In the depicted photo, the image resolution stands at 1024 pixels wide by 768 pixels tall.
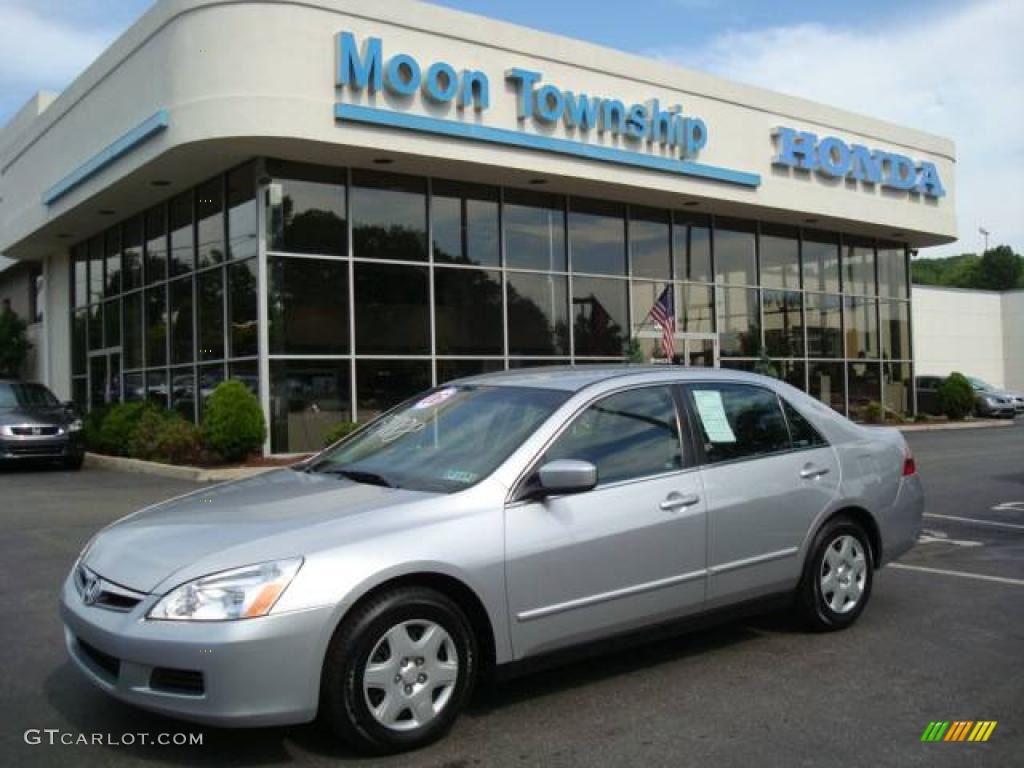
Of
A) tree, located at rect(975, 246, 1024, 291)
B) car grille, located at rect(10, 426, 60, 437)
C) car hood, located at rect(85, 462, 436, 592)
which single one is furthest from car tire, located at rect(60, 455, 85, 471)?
tree, located at rect(975, 246, 1024, 291)

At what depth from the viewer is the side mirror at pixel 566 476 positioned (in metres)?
4.27

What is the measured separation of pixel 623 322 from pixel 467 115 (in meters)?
6.27

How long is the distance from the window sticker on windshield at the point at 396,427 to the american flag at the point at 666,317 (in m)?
14.1

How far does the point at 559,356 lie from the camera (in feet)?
65.1

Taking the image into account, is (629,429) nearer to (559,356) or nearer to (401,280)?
(401,280)

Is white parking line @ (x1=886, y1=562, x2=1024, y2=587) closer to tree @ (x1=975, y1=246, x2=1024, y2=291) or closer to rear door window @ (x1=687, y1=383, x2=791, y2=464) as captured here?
rear door window @ (x1=687, y1=383, x2=791, y2=464)

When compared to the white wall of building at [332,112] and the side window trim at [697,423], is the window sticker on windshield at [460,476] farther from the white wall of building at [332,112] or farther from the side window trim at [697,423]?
the white wall of building at [332,112]

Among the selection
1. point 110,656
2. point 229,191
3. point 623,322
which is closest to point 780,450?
point 110,656

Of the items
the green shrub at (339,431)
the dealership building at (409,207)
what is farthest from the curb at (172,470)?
the dealership building at (409,207)

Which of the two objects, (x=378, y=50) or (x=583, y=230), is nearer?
(x=378, y=50)

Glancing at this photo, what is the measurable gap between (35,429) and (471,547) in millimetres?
14675

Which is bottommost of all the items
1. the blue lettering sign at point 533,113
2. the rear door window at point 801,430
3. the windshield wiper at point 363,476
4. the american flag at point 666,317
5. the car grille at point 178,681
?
the car grille at point 178,681

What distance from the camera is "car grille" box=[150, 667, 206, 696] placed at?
3.60 m

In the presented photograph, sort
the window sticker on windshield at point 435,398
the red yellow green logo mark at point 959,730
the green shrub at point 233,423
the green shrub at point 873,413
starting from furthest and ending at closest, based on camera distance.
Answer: the green shrub at point 873,413 → the green shrub at point 233,423 → the window sticker on windshield at point 435,398 → the red yellow green logo mark at point 959,730
